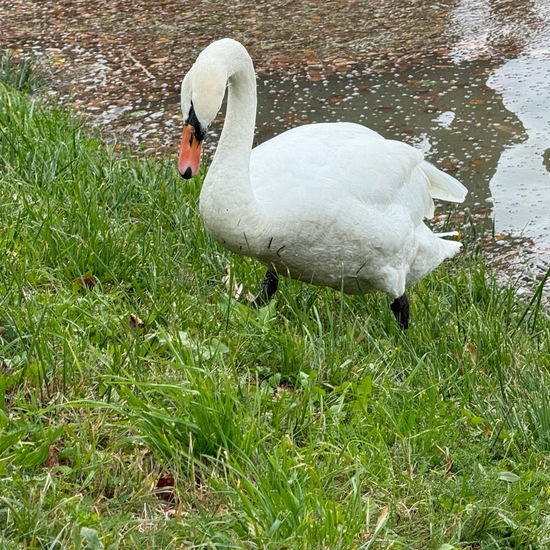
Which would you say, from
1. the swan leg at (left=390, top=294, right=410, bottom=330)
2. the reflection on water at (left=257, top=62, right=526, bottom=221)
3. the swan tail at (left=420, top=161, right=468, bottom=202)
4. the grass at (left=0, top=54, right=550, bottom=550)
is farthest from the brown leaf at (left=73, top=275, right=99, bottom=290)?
the reflection on water at (left=257, top=62, right=526, bottom=221)

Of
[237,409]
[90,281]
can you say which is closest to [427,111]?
[90,281]

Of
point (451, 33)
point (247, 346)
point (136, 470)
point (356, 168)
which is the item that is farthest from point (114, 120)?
point (136, 470)

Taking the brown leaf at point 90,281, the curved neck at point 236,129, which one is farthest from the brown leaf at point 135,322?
the curved neck at point 236,129

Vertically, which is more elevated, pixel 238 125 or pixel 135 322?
pixel 238 125

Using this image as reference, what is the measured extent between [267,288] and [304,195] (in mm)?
778

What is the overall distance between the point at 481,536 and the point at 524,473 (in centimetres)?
33

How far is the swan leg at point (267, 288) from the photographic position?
15.3 feet

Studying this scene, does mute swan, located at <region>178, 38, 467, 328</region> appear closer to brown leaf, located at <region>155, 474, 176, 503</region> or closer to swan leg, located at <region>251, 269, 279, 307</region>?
swan leg, located at <region>251, 269, 279, 307</region>

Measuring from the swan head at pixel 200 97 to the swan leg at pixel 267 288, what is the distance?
1044 millimetres

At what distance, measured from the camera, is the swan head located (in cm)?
362

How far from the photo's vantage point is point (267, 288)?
185 inches

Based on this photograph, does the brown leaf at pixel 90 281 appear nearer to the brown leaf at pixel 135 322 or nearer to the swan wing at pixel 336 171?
the brown leaf at pixel 135 322

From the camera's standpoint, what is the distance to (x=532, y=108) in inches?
278

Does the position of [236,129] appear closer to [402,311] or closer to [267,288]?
[267,288]
